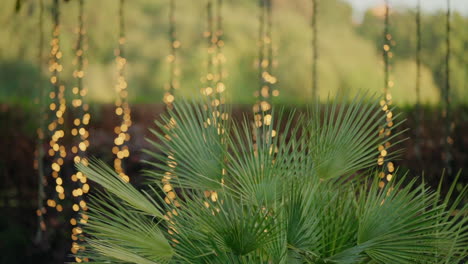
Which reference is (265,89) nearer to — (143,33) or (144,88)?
(144,88)

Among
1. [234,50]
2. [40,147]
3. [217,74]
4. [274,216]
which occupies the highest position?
[234,50]

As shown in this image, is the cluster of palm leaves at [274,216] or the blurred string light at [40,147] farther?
the blurred string light at [40,147]

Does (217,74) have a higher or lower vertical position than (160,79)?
higher

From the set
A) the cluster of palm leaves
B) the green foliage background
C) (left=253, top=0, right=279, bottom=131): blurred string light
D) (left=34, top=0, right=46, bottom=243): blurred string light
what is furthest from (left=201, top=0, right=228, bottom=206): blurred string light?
the green foliage background

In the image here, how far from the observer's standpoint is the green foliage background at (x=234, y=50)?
1142 cm

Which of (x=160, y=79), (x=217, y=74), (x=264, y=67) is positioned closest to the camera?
(x=217, y=74)

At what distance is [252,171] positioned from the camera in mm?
2119

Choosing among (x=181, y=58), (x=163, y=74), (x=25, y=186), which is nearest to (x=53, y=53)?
(x=25, y=186)

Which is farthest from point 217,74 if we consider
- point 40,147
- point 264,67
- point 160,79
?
point 160,79

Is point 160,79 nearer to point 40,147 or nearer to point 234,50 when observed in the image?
point 234,50

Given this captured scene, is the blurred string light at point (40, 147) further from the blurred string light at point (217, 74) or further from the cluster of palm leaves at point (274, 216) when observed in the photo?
the cluster of palm leaves at point (274, 216)

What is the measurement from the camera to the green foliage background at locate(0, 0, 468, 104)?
1142cm

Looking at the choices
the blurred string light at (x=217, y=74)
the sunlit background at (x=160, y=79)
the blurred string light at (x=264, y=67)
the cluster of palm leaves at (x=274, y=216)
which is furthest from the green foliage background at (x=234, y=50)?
the cluster of palm leaves at (x=274, y=216)

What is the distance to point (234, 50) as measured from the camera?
1503 cm
